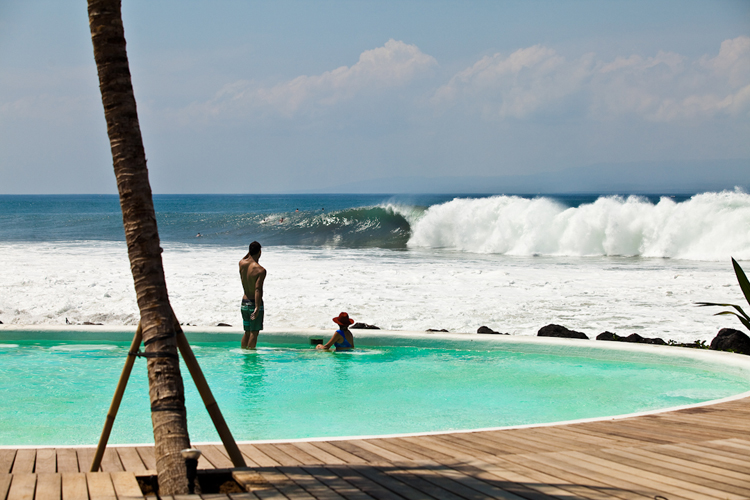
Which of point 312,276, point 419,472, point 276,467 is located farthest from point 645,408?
point 312,276

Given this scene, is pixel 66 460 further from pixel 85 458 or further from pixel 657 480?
pixel 657 480

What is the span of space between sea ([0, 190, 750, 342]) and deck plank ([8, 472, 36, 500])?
336 inches

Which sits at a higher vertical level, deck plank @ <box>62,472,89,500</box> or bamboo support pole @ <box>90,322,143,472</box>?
bamboo support pole @ <box>90,322,143,472</box>

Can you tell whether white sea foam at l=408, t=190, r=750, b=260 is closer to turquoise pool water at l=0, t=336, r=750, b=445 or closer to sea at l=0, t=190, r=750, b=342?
sea at l=0, t=190, r=750, b=342

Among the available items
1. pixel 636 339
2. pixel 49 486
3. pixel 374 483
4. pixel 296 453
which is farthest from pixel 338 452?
pixel 636 339

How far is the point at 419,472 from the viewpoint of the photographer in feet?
11.4

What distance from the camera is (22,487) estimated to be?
3084 millimetres

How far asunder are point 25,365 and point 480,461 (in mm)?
6490

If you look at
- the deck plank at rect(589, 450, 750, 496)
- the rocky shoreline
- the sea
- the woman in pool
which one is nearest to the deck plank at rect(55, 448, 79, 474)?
the deck plank at rect(589, 450, 750, 496)

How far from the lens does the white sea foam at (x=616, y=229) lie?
2844 centimetres

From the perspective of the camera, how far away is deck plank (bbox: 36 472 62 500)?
2.98 m

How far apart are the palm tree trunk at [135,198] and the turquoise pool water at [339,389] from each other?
229 centimetres

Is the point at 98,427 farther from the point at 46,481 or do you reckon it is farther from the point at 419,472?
the point at 419,472

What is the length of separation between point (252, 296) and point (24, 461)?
5193mm
